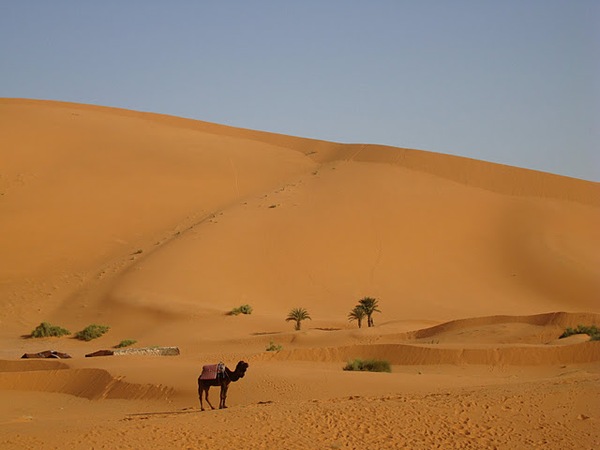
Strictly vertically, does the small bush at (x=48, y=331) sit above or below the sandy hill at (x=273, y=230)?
below

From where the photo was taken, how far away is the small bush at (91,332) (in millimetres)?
31594

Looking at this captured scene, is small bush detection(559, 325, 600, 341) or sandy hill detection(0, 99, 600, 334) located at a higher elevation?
sandy hill detection(0, 99, 600, 334)

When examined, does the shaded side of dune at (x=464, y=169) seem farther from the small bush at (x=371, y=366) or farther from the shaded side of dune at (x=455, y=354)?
the small bush at (x=371, y=366)

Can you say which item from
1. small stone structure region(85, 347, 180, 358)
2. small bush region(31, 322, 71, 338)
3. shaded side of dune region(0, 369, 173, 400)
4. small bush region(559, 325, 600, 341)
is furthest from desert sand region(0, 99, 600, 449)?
small stone structure region(85, 347, 180, 358)

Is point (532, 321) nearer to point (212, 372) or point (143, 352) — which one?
point (143, 352)

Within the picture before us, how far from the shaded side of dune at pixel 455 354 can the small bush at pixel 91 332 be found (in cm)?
1180

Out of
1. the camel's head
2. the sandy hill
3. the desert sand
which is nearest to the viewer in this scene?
the desert sand

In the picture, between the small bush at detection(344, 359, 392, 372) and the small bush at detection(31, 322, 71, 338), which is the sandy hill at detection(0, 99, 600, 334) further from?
the small bush at detection(344, 359, 392, 372)

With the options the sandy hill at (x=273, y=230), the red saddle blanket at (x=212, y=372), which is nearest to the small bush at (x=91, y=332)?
the sandy hill at (x=273, y=230)

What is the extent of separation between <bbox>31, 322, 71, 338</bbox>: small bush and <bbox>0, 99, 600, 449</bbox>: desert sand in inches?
21.2

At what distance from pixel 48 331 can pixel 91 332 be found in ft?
5.72

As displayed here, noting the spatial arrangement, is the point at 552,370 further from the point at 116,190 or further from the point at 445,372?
the point at 116,190

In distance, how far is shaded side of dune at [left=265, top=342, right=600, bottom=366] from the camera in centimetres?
2025

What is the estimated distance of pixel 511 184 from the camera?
53.5 m
